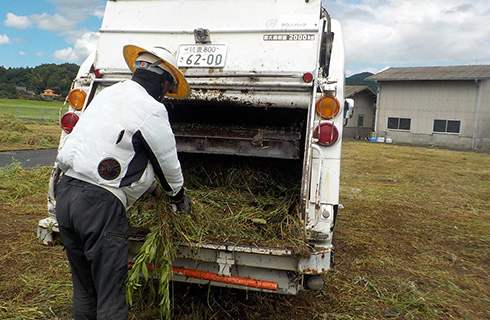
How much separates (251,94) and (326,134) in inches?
28.9

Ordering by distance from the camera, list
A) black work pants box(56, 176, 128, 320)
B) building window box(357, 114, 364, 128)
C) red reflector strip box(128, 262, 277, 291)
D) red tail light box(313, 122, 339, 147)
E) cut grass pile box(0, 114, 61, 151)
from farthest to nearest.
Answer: building window box(357, 114, 364, 128), cut grass pile box(0, 114, 61, 151), red tail light box(313, 122, 339, 147), red reflector strip box(128, 262, 277, 291), black work pants box(56, 176, 128, 320)

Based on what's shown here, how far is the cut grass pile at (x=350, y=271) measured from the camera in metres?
3.07

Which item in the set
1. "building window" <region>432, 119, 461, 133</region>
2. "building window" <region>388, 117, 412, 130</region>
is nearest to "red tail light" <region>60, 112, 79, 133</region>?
"building window" <region>432, 119, 461, 133</region>

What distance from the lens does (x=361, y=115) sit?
1224 inches

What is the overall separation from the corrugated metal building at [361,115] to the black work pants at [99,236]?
28804 millimetres

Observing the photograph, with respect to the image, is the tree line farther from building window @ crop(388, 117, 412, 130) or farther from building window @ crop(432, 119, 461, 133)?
building window @ crop(432, 119, 461, 133)

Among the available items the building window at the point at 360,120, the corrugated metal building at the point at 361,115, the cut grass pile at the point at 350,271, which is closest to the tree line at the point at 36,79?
the corrugated metal building at the point at 361,115

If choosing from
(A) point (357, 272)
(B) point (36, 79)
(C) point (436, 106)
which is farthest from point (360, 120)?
(B) point (36, 79)

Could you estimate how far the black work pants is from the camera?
85.5 inches

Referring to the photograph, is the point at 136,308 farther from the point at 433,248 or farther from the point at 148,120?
the point at 433,248

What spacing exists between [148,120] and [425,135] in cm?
2702

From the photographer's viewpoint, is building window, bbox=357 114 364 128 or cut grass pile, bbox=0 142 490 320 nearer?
cut grass pile, bbox=0 142 490 320

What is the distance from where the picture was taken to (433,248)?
185 inches

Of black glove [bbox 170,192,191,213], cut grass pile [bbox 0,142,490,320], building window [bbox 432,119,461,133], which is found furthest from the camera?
building window [bbox 432,119,461,133]
